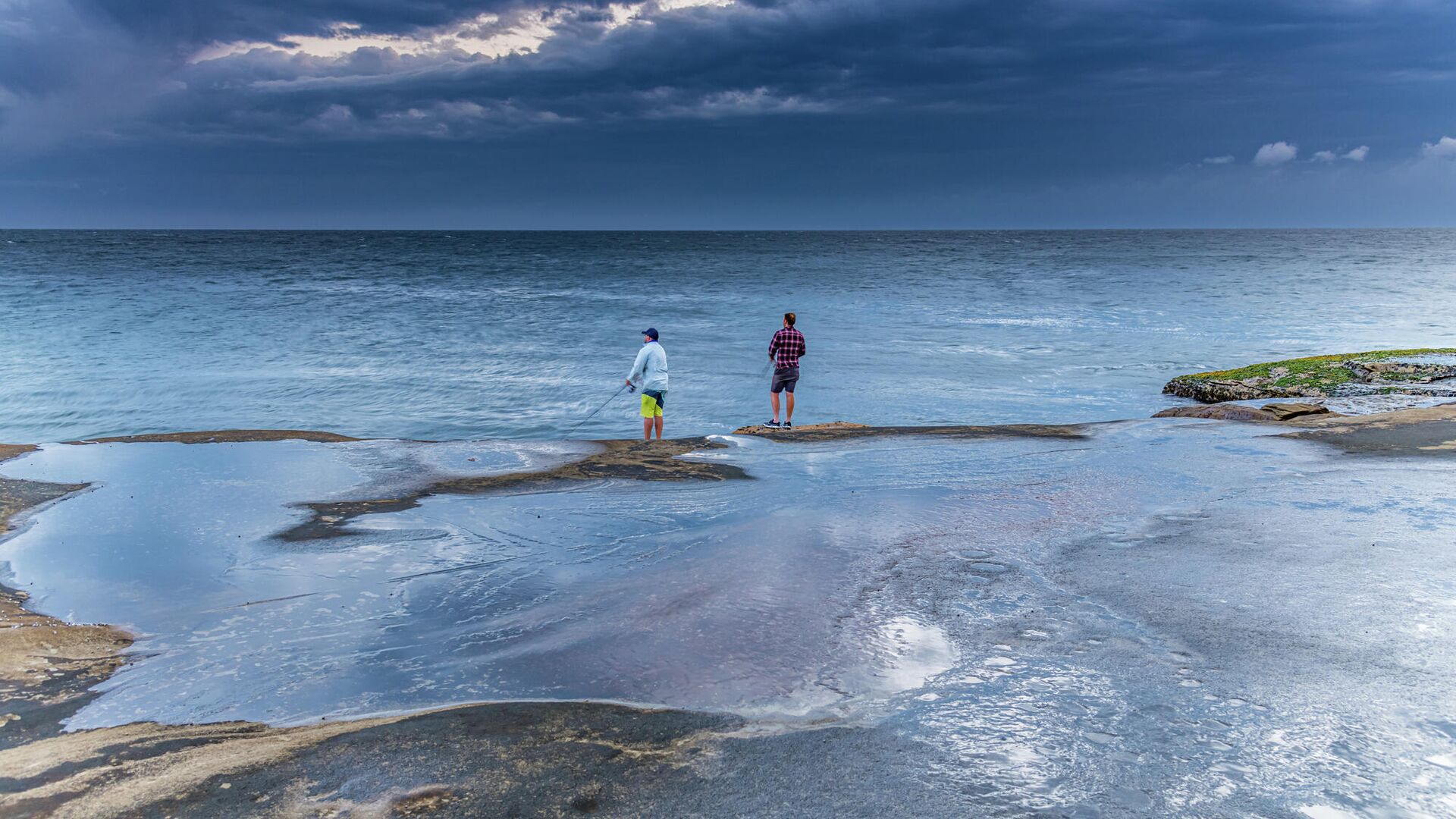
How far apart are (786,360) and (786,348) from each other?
0.72 ft

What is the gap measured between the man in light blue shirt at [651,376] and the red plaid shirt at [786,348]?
2375 mm

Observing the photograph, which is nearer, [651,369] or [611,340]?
[651,369]

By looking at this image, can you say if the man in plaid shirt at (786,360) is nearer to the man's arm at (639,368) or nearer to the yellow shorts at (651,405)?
the yellow shorts at (651,405)

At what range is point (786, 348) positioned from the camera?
16.6m

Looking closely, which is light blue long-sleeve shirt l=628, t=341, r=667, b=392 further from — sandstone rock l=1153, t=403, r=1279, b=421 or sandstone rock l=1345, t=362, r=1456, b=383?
sandstone rock l=1345, t=362, r=1456, b=383

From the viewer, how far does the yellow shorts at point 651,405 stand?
1530 cm

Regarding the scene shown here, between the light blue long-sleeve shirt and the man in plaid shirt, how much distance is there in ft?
7.72

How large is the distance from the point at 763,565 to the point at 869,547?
1.06m

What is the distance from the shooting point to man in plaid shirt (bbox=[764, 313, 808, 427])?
54.5ft

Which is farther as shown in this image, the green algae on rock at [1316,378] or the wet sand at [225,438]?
the green algae on rock at [1316,378]

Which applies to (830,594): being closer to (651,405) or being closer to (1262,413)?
(651,405)

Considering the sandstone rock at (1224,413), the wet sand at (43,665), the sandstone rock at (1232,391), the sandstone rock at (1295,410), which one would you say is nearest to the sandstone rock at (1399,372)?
the sandstone rock at (1232,391)

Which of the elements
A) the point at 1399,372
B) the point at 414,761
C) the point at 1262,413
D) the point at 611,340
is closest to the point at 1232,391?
the point at 1399,372

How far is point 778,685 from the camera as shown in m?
5.41
